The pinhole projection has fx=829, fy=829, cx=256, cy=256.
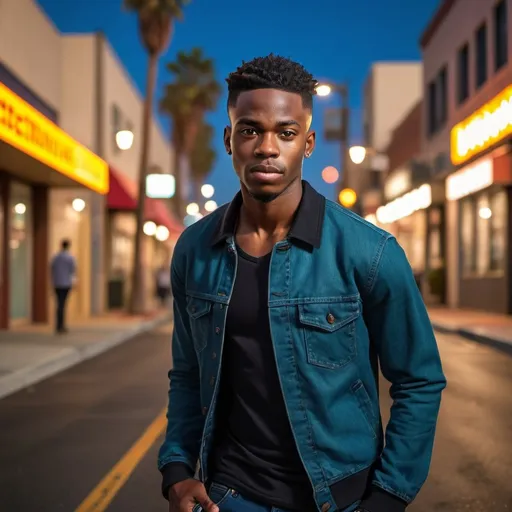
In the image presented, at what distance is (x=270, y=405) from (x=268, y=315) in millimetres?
247

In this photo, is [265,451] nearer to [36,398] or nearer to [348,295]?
[348,295]

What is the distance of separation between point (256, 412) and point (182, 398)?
35 cm

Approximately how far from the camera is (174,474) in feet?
7.64

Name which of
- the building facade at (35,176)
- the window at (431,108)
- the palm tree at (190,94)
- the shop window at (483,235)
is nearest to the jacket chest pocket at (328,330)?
the building facade at (35,176)

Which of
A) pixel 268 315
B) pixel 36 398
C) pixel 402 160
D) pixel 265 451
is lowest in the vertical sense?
pixel 36 398

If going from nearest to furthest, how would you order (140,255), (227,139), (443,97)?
(227,139), (140,255), (443,97)

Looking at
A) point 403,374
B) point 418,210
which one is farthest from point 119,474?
point 418,210

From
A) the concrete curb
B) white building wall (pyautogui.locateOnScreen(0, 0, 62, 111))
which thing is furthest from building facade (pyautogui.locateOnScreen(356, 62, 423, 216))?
the concrete curb

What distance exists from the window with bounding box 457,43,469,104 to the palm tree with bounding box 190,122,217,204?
42246mm

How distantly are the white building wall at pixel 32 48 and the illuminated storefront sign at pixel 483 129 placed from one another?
1235cm

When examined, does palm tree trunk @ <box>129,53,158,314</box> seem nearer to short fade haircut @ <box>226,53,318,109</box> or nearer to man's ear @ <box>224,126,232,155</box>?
man's ear @ <box>224,126,232,155</box>

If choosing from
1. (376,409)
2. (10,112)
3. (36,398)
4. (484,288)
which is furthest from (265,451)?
(484,288)

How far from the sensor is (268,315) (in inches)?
85.3

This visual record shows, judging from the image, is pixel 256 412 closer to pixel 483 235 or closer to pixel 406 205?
pixel 483 235
